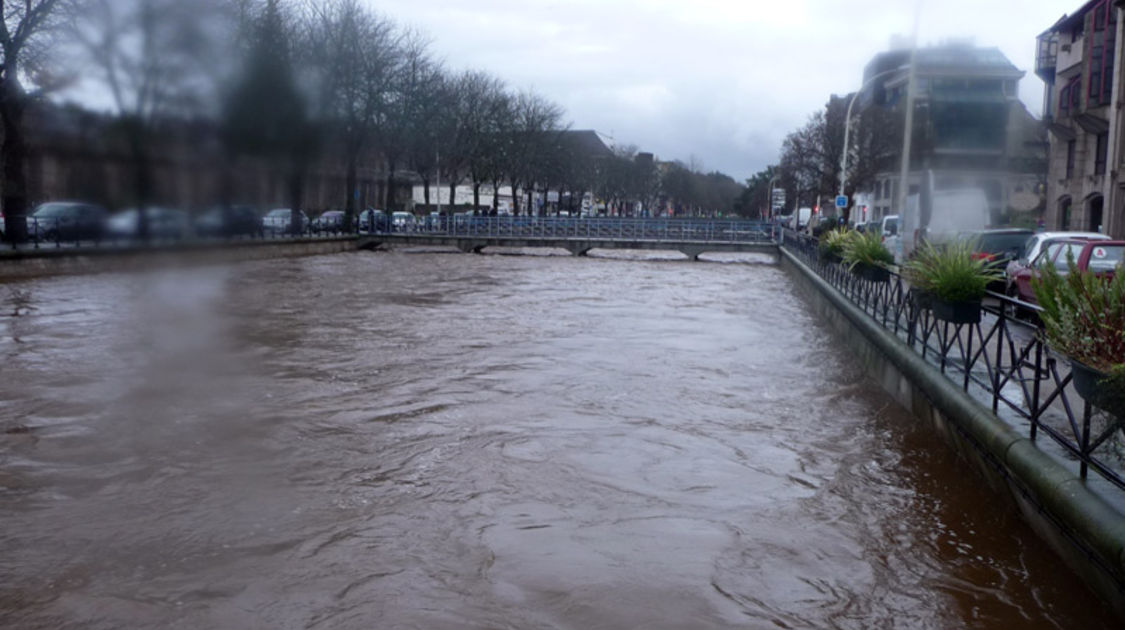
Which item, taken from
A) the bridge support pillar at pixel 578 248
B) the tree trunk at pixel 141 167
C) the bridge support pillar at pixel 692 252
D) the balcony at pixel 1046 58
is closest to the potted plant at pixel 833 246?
the tree trunk at pixel 141 167

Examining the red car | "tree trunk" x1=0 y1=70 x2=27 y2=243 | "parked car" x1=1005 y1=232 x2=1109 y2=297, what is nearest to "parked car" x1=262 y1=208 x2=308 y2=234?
"tree trunk" x1=0 y1=70 x2=27 y2=243

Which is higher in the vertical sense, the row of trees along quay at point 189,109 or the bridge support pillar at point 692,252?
the row of trees along quay at point 189,109

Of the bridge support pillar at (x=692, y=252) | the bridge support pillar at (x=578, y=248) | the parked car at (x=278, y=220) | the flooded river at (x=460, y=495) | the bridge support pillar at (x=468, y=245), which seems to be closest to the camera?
the parked car at (x=278, y=220)

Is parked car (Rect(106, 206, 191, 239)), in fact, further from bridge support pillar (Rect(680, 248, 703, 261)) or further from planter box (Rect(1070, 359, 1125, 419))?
bridge support pillar (Rect(680, 248, 703, 261))

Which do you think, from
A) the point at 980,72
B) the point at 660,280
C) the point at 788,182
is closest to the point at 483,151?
the point at 788,182

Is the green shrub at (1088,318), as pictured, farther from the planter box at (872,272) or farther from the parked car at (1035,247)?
the parked car at (1035,247)

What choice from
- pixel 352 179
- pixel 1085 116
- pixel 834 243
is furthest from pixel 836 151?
pixel 352 179

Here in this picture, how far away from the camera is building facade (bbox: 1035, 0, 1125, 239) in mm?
32156

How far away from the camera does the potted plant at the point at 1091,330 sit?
4445 mm

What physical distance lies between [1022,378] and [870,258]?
7.01 m

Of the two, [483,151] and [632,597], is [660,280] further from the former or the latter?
[483,151]

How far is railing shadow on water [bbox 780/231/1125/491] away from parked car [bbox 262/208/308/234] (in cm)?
375

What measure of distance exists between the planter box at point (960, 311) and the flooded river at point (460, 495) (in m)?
1.14

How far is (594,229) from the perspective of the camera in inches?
2020
